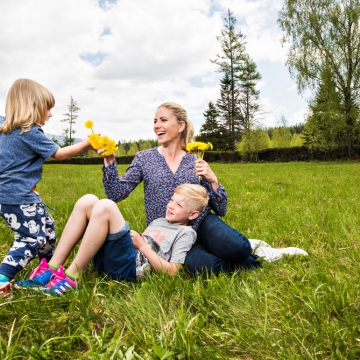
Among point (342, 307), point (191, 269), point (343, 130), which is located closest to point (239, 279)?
point (191, 269)

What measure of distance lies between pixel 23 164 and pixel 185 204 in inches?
46.9

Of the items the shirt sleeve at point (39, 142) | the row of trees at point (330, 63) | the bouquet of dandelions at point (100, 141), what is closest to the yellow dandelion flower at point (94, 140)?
the bouquet of dandelions at point (100, 141)

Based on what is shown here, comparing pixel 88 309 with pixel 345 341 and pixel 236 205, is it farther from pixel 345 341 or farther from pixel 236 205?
pixel 236 205

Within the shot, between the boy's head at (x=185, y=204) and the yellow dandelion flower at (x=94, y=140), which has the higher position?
the yellow dandelion flower at (x=94, y=140)

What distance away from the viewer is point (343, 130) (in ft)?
77.8

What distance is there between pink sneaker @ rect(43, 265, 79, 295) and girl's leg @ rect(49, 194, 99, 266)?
10 cm

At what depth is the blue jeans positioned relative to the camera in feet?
8.07

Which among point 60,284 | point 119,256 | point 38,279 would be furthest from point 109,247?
point 38,279

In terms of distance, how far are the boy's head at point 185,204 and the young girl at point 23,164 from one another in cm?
80

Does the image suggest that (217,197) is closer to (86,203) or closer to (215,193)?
(215,193)

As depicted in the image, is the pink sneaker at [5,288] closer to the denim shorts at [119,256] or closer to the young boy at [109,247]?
the young boy at [109,247]

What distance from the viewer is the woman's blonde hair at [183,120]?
312 cm

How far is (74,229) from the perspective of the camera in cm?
245

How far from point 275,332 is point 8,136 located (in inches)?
79.9
